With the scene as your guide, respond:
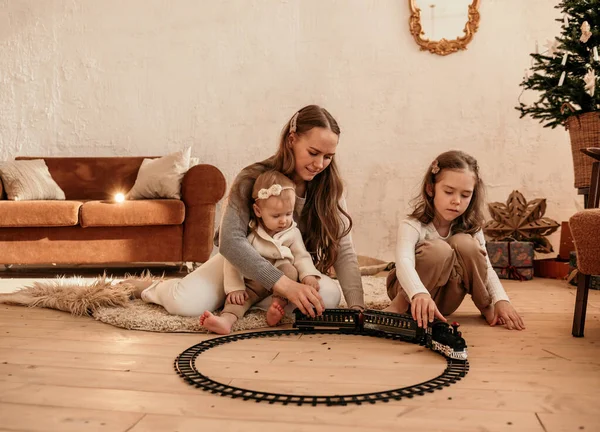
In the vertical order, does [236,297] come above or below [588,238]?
below

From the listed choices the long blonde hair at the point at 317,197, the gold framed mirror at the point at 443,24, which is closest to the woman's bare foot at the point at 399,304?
the long blonde hair at the point at 317,197

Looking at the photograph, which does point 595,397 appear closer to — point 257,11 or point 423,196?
point 423,196

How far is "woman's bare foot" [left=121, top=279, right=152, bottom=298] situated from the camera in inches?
86.1

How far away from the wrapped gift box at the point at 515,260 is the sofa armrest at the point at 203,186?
1569 mm

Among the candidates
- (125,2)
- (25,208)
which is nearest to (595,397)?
(25,208)

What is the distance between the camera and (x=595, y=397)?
1.07m

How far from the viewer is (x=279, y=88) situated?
13.0 feet

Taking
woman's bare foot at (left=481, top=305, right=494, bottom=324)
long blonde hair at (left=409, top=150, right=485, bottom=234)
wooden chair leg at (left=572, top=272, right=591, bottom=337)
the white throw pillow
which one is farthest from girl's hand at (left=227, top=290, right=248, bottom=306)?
the white throw pillow

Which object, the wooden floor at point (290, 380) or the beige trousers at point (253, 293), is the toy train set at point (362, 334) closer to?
the wooden floor at point (290, 380)

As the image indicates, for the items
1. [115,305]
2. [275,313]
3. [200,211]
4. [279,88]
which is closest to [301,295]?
[275,313]

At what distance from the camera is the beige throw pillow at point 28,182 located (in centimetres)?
331

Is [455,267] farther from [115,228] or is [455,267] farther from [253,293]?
[115,228]

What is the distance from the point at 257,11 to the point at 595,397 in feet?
11.7

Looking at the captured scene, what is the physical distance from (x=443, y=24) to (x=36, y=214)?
2785mm
